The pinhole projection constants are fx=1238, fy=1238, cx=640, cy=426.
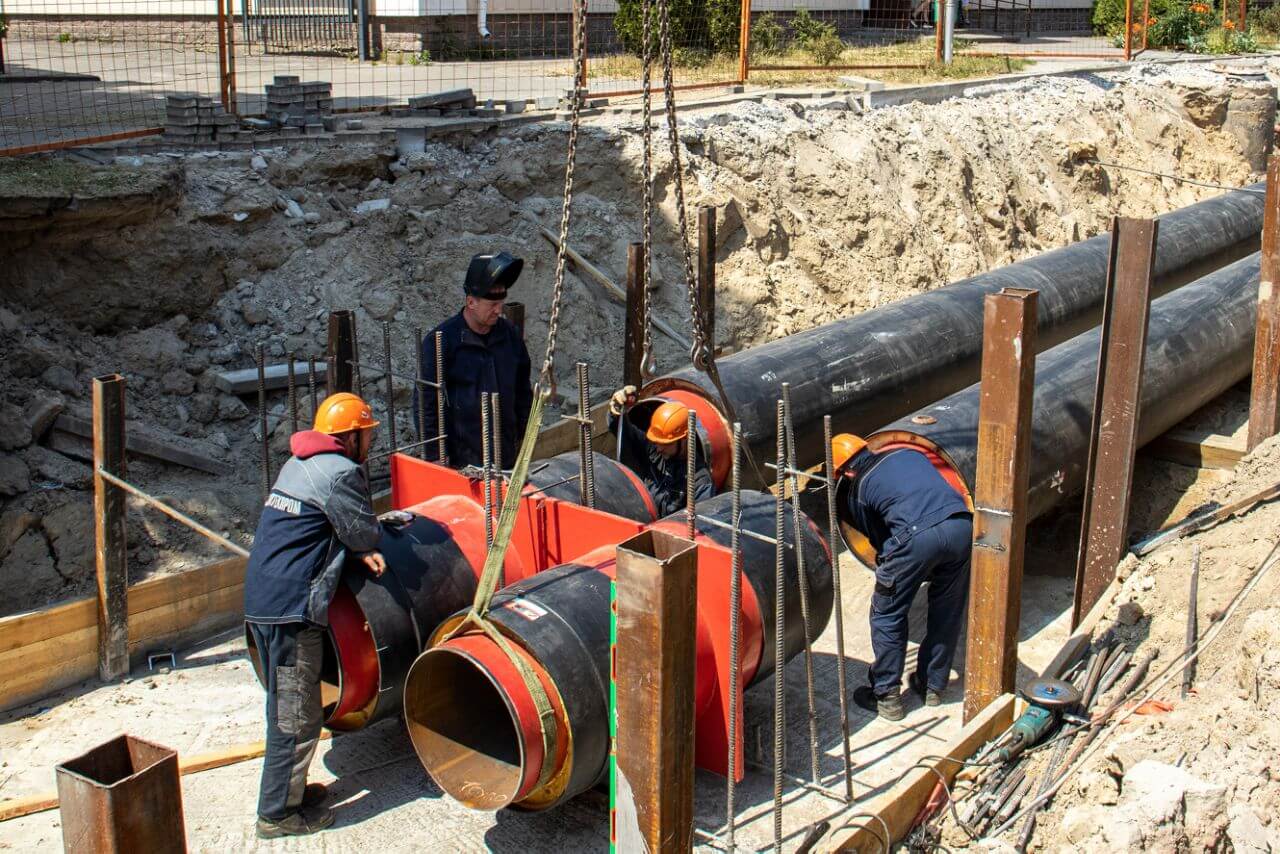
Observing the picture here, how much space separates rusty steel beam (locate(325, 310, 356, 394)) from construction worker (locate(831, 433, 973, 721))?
2903 mm

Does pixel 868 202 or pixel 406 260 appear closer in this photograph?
pixel 406 260

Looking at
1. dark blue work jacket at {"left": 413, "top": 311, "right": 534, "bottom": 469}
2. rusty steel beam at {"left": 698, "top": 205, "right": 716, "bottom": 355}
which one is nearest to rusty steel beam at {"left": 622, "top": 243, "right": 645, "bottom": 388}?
rusty steel beam at {"left": 698, "top": 205, "right": 716, "bottom": 355}

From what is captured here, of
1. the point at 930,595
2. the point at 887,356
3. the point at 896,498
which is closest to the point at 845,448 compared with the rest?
the point at 896,498

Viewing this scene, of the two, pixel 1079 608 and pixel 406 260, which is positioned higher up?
pixel 406 260

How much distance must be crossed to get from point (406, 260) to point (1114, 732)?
6548 millimetres

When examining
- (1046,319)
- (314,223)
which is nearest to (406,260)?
(314,223)

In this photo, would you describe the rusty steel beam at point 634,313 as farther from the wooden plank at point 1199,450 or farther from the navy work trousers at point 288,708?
the wooden plank at point 1199,450

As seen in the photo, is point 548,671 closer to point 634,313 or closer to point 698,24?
point 634,313

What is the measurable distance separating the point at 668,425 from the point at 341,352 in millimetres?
2134

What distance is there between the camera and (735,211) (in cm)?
1153

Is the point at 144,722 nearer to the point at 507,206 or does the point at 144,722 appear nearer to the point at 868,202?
the point at 507,206

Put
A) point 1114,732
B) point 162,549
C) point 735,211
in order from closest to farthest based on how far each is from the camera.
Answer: point 1114,732 < point 162,549 < point 735,211

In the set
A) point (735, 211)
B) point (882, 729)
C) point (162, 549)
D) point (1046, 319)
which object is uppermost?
point (735, 211)

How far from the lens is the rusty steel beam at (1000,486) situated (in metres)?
5.23
